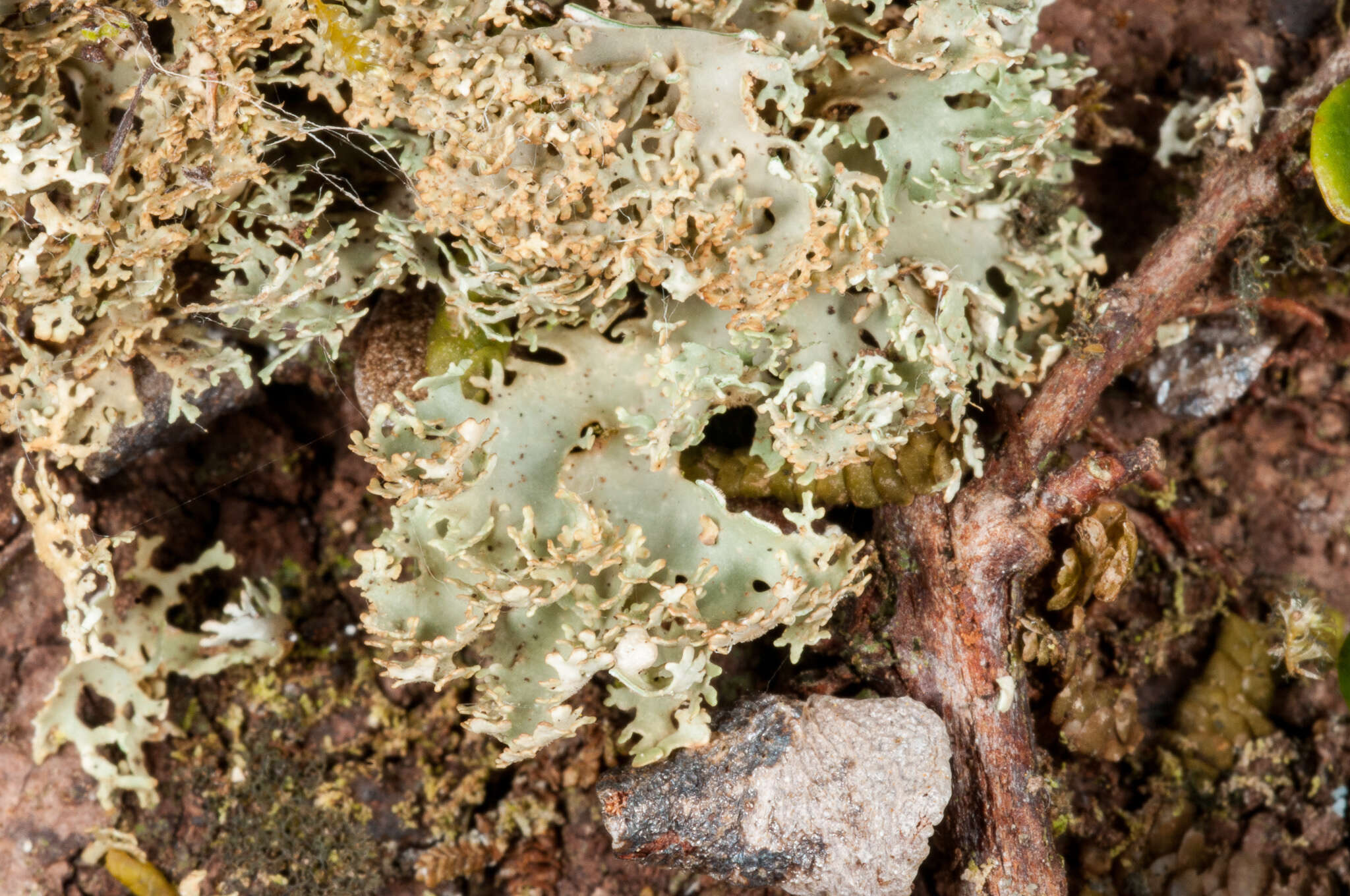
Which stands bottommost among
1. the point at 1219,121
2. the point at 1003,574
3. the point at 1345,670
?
the point at 1345,670

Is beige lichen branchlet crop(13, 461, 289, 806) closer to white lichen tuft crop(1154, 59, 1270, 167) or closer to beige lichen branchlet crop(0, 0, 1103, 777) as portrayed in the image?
beige lichen branchlet crop(0, 0, 1103, 777)

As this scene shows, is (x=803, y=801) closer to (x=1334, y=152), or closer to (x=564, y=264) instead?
(x=564, y=264)

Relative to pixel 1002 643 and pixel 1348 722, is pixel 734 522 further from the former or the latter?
pixel 1348 722

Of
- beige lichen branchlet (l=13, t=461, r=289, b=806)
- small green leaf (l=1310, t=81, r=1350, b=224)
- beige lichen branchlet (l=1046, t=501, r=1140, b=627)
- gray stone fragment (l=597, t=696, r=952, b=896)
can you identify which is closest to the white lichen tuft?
small green leaf (l=1310, t=81, r=1350, b=224)

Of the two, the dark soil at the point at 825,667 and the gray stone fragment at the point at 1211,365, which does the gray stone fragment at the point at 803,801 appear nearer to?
the dark soil at the point at 825,667

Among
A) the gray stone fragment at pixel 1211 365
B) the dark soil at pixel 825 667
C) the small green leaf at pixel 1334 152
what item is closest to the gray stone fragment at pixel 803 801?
the dark soil at pixel 825 667

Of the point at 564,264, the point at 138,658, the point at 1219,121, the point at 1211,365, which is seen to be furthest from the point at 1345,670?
the point at 138,658

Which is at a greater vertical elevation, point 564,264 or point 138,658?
point 564,264
